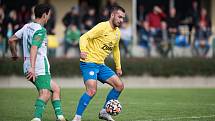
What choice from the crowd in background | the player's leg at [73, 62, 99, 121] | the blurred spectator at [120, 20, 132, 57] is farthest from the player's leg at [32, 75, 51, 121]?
the blurred spectator at [120, 20, 132, 57]

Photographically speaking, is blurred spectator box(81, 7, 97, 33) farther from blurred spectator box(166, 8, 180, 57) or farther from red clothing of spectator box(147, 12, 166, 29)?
blurred spectator box(166, 8, 180, 57)

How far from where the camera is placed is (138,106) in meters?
17.7

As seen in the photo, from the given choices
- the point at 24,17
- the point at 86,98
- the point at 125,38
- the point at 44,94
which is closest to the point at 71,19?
the point at 24,17

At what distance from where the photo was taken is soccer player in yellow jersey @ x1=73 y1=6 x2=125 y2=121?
1348 cm

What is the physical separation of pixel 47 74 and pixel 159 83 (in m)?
16.4

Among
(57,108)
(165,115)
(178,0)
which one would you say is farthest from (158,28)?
(57,108)

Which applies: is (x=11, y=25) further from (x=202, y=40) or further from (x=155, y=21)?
(x=202, y=40)

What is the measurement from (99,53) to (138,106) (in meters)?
4.15

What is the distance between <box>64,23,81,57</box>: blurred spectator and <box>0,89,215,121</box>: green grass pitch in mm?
5149

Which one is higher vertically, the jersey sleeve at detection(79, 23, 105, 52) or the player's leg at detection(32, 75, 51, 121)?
the jersey sleeve at detection(79, 23, 105, 52)

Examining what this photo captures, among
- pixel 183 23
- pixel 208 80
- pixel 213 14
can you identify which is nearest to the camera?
pixel 208 80

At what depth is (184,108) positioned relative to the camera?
17078 mm

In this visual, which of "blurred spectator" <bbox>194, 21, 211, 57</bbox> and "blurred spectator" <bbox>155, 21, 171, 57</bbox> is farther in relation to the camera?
"blurred spectator" <bbox>194, 21, 211, 57</bbox>

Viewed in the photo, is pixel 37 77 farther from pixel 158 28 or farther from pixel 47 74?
pixel 158 28
